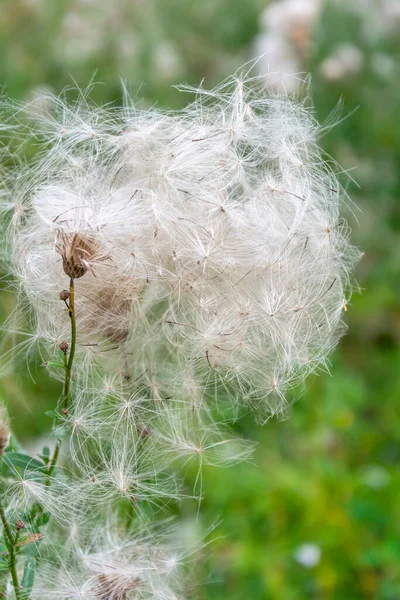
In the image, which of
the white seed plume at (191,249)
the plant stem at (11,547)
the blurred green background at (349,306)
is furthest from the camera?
the blurred green background at (349,306)

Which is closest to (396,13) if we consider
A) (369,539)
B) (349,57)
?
(349,57)

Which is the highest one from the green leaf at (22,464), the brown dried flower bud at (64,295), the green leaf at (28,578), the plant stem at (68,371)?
the brown dried flower bud at (64,295)

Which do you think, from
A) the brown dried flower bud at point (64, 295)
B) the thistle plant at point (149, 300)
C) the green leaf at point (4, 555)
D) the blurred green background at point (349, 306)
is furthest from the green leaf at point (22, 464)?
the blurred green background at point (349, 306)

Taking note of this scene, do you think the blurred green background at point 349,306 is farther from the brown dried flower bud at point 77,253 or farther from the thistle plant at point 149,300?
the brown dried flower bud at point 77,253

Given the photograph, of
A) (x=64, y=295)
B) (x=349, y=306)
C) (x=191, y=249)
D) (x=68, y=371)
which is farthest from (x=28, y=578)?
(x=349, y=306)

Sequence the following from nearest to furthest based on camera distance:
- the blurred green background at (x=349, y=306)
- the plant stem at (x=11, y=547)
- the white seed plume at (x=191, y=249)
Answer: the plant stem at (x=11, y=547)
the white seed plume at (x=191, y=249)
the blurred green background at (x=349, y=306)

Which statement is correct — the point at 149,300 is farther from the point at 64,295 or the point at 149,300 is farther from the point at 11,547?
the point at 11,547

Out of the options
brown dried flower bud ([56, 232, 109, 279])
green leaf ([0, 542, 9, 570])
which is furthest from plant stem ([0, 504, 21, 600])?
brown dried flower bud ([56, 232, 109, 279])
